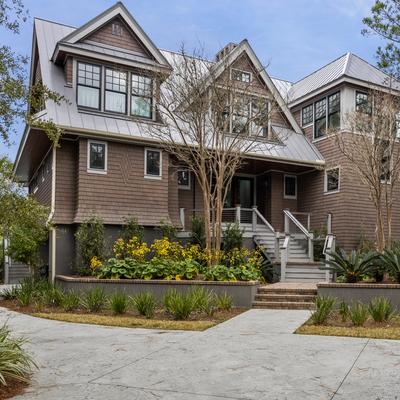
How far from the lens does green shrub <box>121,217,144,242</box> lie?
643 inches

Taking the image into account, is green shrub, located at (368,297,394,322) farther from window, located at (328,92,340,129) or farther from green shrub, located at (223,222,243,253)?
window, located at (328,92,340,129)

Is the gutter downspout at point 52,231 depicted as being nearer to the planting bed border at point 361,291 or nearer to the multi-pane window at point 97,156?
the multi-pane window at point 97,156

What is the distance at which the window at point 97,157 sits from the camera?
Answer: 16.4m

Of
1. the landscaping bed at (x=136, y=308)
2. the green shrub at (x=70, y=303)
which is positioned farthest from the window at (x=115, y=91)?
the green shrub at (x=70, y=303)

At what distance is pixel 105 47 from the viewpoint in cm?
1781

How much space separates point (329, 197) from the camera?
20547 millimetres

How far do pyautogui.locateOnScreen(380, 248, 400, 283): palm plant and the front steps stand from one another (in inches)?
75.4

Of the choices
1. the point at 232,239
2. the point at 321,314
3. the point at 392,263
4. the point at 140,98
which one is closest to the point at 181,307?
the point at 321,314

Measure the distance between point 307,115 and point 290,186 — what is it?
359 centimetres

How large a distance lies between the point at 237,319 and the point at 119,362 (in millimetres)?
4293

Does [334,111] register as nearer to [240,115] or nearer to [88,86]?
[240,115]

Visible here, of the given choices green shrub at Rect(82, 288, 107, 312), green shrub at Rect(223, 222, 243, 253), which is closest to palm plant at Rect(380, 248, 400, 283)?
green shrub at Rect(223, 222, 243, 253)

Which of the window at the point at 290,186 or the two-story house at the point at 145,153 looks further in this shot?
the window at the point at 290,186

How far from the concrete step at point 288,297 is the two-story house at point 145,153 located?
4.16 meters
